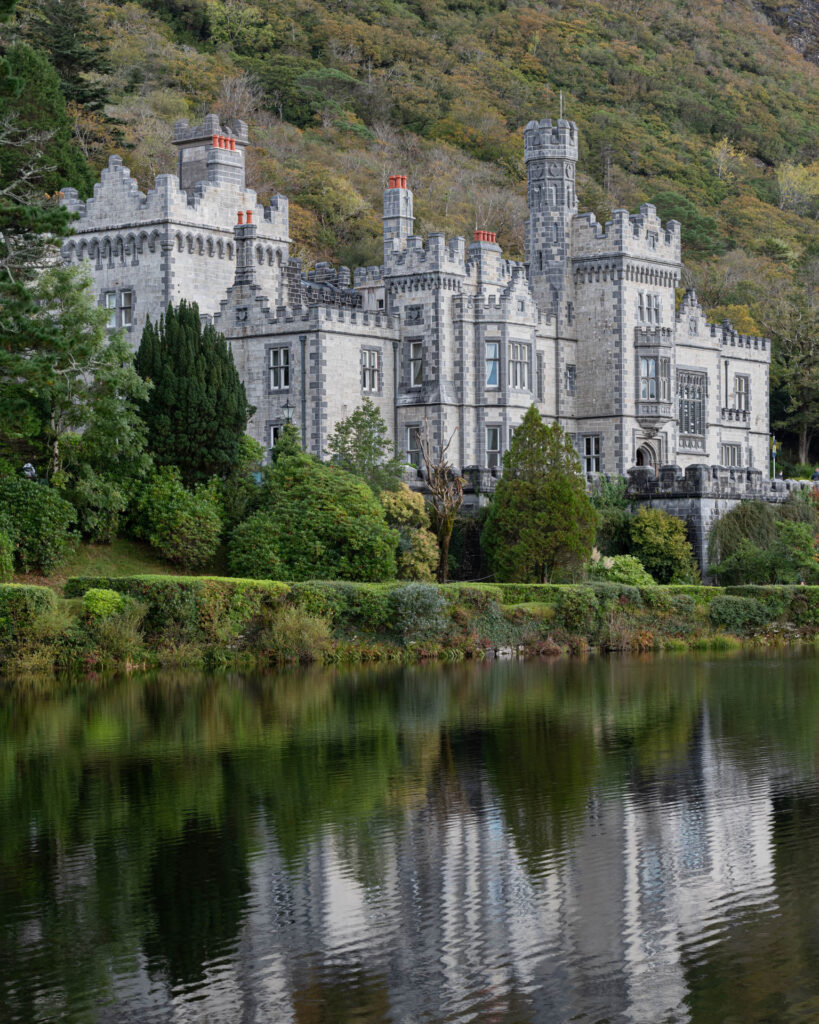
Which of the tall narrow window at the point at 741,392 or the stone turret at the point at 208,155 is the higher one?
the stone turret at the point at 208,155

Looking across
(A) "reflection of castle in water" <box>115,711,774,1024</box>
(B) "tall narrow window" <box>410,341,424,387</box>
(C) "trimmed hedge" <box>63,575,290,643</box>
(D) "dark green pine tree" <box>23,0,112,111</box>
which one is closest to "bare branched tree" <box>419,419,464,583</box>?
(B) "tall narrow window" <box>410,341,424,387</box>

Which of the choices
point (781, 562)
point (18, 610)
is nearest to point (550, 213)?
point (781, 562)

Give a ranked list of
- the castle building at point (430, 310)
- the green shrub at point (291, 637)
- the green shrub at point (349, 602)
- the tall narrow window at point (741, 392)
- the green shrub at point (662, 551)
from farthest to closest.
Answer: the tall narrow window at point (741, 392)
the castle building at point (430, 310)
the green shrub at point (662, 551)
the green shrub at point (349, 602)
the green shrub at point (291, 637)

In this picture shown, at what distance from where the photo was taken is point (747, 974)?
13.1 meters

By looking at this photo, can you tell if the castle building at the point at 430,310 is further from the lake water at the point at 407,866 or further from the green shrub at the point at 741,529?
the lake water at the point at 407,866

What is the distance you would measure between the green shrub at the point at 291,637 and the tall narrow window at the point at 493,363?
19.7 meters

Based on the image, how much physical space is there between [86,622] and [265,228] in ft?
80.1

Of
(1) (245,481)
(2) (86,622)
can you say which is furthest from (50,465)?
(2) (86,622)

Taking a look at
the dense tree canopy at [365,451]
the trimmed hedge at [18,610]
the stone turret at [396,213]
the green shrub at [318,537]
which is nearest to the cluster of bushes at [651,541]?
the dense tree canopy at [365,451]

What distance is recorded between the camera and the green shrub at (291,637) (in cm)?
3847

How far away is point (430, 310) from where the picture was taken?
55.9m

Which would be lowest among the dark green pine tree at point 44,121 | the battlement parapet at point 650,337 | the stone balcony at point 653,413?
the stone balcony at point 653,413

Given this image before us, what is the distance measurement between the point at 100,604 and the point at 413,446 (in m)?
21.2

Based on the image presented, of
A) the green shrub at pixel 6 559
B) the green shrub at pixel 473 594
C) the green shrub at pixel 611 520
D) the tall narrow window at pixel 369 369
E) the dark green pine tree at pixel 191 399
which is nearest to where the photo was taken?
the green shrub at pixel 6 559
